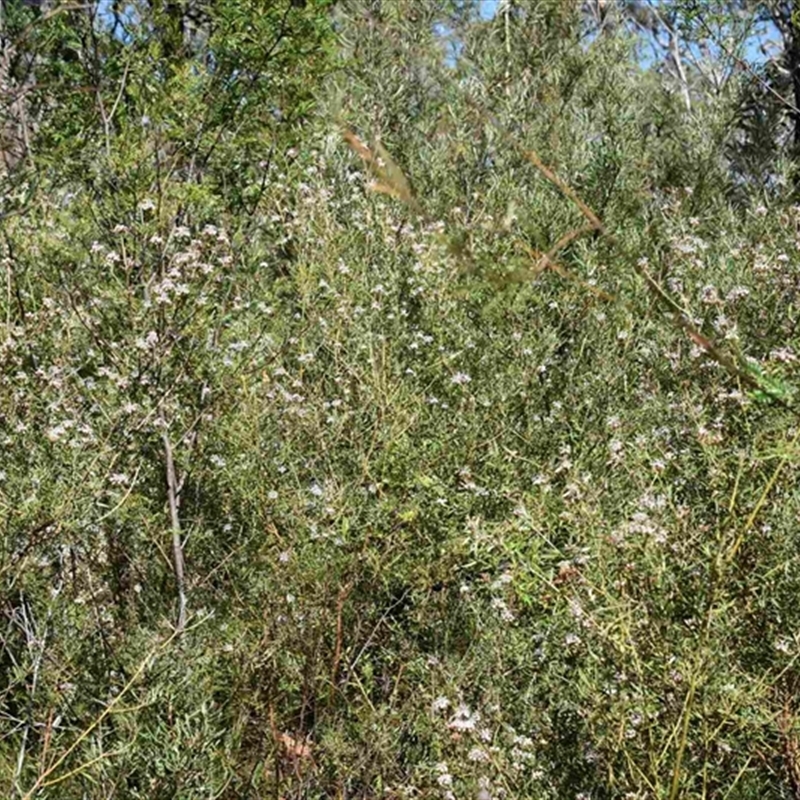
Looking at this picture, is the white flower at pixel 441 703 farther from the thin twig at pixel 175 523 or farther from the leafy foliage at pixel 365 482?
the thin twig at pixel 175 523

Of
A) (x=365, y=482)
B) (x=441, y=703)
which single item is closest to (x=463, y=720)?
(x=441, y=703)

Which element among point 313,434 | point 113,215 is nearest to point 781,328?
point 313,434

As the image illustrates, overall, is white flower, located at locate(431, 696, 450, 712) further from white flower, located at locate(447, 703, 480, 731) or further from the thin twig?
the thin twig

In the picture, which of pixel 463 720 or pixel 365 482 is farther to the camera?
pixel 365 482

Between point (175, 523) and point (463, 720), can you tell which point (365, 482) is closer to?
point (175, 523)

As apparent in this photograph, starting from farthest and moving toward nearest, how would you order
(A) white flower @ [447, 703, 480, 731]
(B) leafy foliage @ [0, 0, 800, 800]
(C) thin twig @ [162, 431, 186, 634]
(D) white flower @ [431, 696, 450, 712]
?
1. (C) thin twig @ [162, 431, 186, 634]
2. (D) white flower @ [431, 696, 450, 712]
3. (A) white flower @ [447, 703, 480, 731]
4. (B) leafy foliage @ [0, 0, 800, 800]

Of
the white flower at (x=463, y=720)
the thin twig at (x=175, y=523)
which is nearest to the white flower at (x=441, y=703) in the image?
the white flower at (x=463, y=720)

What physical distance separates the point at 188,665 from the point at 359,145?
226 centimetres

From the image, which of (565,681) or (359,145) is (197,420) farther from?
(359,145)

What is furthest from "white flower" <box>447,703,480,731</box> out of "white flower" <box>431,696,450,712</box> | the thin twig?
the thin twig

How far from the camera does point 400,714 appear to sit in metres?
3.32

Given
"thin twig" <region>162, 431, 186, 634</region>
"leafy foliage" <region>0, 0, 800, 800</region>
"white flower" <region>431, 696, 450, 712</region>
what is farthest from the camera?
"thin twig" <region>162, 431, 186, 634</region>

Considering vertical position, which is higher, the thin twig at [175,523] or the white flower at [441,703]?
the thin twig at [175,523]

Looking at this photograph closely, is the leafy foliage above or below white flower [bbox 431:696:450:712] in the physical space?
above
